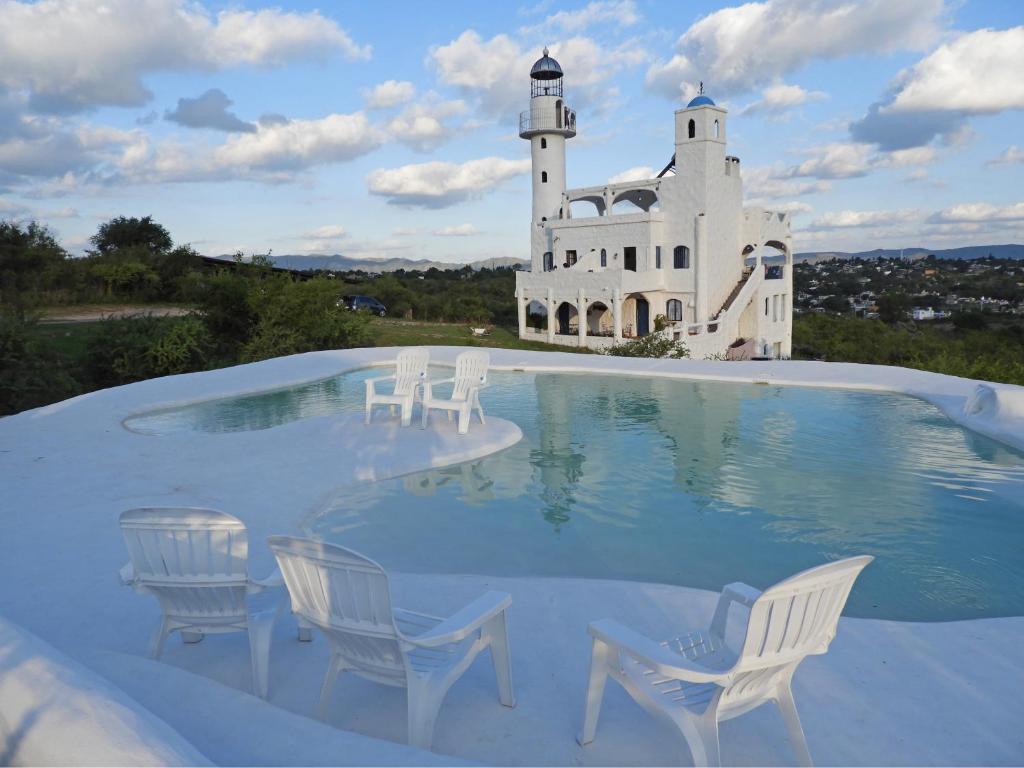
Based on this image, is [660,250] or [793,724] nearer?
[793,724]

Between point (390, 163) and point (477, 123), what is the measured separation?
4.13 m

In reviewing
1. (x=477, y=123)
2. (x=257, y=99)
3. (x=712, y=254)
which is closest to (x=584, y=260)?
(x=712, y=254)

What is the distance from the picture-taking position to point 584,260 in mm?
33562

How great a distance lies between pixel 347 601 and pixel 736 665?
4.81ft

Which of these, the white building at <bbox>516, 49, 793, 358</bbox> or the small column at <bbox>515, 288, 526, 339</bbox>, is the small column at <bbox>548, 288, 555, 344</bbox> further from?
the small column at <bbox>515, 288, 526, 339</bbox>

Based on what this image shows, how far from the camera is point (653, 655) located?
290cm

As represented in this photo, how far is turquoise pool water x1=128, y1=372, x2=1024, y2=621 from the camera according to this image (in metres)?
5.62

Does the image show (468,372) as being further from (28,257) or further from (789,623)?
(28,257)

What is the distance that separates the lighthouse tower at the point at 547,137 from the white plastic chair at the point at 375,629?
34.0 m

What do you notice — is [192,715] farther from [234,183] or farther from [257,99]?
[234,183]

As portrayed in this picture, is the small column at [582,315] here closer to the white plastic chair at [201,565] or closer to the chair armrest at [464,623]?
the white plastic chair at [201,565]

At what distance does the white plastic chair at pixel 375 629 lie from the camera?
3051mm

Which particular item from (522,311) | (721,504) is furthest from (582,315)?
(721,504)

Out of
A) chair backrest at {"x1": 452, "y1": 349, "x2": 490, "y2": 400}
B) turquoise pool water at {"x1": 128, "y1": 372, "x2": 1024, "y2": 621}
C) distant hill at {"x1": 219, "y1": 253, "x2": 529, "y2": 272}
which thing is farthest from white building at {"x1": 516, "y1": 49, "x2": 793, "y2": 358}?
distant hill at {"x1": 219, "y1": 253, "x2": 529, "y2": 272}
